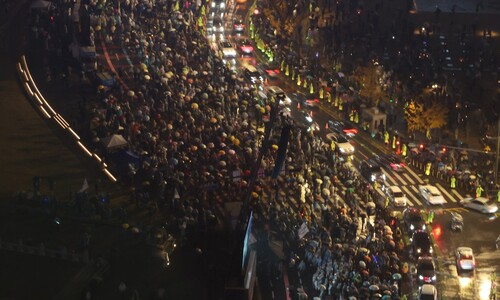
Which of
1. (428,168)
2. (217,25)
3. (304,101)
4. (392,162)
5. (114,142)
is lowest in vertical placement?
(392,162)

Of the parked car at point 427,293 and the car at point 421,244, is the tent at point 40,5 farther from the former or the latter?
the parked car at point 427,293

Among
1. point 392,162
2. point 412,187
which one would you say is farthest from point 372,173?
point 392,162

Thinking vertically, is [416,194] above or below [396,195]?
below

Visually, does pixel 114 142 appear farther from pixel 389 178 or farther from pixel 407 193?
pixel 407 193

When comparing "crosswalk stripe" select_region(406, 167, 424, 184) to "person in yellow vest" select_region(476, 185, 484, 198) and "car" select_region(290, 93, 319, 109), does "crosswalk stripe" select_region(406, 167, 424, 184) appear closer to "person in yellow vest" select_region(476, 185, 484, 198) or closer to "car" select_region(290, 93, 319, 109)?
"person in yellow vest" select_region(476, 185, 484, 198)

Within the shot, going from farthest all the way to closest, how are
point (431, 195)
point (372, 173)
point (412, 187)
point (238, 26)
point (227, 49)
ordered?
point (238, 26), point (227, 49), point (412, 187), point (372, 173), point (431, 195)

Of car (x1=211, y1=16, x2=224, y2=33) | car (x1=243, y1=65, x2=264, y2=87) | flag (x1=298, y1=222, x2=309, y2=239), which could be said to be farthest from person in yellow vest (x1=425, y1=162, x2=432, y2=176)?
car (x1=211, y1=16, x2=224, y2=33)
